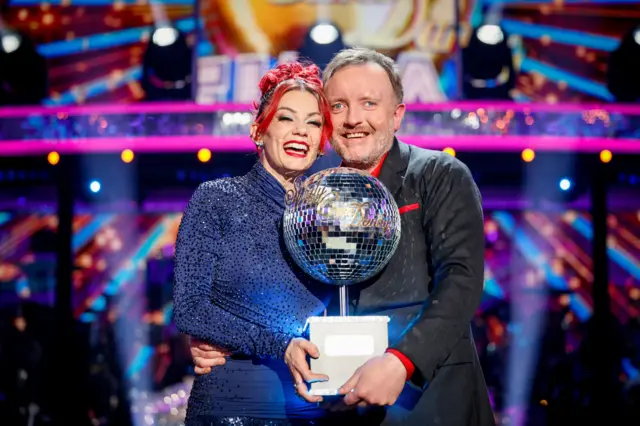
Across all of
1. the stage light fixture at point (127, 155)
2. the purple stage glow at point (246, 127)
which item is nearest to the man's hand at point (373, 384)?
the purple stage glow at point (246, 127)

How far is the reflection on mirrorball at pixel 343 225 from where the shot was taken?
1.56 m

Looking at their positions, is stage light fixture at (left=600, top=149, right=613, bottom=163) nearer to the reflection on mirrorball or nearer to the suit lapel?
the suit lapel

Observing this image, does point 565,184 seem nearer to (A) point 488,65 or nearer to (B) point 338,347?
(A) point 488,65

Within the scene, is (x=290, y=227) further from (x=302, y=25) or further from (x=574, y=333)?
(x=574, y=333)

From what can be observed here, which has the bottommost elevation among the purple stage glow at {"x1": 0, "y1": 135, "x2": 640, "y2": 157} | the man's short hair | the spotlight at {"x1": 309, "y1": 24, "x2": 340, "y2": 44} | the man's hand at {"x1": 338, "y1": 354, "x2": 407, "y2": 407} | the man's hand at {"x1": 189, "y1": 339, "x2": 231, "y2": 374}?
the man's hand at {"x1": 189, "y1": 339, "x2": 231, "y2": 374}

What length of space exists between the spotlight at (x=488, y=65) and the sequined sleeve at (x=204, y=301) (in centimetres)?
366

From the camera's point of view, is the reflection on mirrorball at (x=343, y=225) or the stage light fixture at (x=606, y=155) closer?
the reflection on mirrorball at (x=343, y=225)

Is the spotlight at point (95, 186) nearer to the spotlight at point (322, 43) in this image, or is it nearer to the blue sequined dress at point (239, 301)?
the spotlight at point (322, 43)

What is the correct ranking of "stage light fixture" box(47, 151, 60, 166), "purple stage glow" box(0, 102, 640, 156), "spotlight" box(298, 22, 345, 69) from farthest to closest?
"stage light fixture" box(47, 151, 60, 166) < "purple stage glow" box(0, 102, 640, 156) < "spotlight" box(298, 22, 345, 69)

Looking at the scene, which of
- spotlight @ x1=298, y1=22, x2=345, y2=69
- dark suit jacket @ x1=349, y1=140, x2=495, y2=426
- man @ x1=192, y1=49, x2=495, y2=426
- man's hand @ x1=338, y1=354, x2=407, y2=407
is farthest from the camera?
spotlight @ x1=298, y1=22, x2=345, y2=69

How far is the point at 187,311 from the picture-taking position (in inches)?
72.4

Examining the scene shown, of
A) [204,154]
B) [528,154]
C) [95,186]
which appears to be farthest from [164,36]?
[528,154]

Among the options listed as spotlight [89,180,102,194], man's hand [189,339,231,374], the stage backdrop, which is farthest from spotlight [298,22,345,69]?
man's hand [189,339,231,374]

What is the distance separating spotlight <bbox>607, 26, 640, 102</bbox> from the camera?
5.14m
